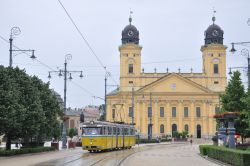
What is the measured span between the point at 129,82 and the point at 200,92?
58.3 feet

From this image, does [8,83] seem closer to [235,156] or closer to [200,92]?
[235,156]

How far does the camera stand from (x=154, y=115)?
391 ft

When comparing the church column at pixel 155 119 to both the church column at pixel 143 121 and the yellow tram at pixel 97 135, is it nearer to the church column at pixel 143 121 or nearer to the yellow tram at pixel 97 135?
the church column at pixel 143 121

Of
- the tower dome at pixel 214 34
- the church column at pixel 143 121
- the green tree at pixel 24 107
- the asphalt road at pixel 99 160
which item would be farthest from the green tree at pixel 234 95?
the church column at pixel 143 121

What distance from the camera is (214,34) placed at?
377ft

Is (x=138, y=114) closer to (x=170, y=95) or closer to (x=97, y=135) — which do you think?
(x=170, y=95)

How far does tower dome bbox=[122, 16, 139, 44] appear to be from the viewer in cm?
11569

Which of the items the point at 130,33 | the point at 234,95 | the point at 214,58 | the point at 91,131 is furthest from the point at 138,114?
the point at 91,131

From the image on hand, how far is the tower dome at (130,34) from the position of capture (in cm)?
11569

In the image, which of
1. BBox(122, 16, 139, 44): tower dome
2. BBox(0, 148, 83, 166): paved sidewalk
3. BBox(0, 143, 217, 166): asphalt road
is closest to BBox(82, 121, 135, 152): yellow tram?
BBox(0, 143, 217, 166): asphalt road

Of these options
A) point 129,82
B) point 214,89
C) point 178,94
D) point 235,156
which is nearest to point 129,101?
point 129,82

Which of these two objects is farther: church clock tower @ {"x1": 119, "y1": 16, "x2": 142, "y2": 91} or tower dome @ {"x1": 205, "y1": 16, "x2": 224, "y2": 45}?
church clock tower @ {"x1": 119, "y1": 16, "x2": 142, "y2": 91}

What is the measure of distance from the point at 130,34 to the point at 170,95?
1814 centimetres

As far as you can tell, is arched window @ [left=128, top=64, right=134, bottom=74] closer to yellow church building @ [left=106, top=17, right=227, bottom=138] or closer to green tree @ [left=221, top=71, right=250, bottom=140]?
yellow church building @ [left=106, top=17, right=227, bottom=138]
